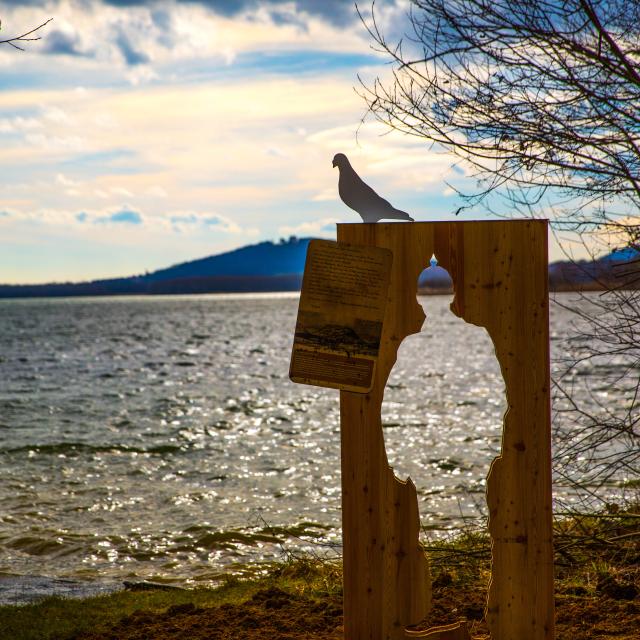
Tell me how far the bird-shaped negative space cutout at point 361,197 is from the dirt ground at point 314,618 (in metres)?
2.99

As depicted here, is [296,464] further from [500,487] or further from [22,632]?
[500,487]

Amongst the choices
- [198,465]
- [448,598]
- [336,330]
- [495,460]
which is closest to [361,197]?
[336,330]

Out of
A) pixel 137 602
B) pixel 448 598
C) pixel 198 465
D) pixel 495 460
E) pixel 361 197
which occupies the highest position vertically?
pixel 361 197

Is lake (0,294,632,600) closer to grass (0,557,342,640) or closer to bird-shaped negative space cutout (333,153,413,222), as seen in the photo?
grass (0,557,342,640)

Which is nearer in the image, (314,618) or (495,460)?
(495,460)

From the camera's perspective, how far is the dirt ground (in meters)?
6.10

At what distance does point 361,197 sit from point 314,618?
3295 mm

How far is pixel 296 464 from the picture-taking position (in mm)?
16141

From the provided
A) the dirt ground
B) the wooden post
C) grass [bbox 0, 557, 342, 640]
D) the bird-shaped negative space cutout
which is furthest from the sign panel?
grass [bbox 0, 557, 342, 640]

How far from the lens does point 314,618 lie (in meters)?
6.49

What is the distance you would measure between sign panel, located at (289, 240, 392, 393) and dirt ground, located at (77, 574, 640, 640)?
2.11m

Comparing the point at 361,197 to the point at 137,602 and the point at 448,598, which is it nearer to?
the point at 448,598

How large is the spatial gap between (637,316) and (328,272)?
10.0 ft

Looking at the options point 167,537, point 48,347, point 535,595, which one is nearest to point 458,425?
→ point 167,537
